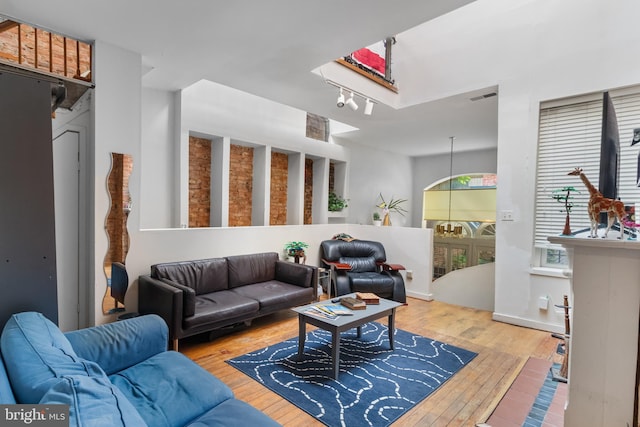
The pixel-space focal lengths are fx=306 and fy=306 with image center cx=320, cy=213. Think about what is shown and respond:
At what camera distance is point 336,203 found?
6391 mm

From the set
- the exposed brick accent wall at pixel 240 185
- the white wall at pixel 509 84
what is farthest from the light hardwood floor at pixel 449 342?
the exposed brick accent wall at pixel 240 185

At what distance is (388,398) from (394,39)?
4325 millimetres

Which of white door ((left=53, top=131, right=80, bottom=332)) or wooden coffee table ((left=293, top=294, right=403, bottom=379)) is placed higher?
white door ((left=53, top=131, right=80, bottom=332))

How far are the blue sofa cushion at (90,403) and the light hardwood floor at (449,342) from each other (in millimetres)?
1308

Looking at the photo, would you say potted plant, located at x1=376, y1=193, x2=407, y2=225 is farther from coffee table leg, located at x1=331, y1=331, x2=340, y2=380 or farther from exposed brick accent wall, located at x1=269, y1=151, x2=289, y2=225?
coffee table leg, located at x1=331, y1=331, x2=340, y2=380

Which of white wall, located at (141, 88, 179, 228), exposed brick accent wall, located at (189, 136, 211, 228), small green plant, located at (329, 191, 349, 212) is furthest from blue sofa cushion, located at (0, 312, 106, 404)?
small green plant, located at (329, 191, 349, 212)

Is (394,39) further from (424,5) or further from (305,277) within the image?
(305,277)

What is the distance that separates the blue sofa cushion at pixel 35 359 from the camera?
1.06m

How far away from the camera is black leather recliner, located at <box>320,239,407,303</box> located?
4.41 meters

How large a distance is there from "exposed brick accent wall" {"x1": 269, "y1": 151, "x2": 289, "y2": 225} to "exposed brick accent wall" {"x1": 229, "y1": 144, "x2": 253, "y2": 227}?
470 millimetres

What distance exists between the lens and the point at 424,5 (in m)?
2.31

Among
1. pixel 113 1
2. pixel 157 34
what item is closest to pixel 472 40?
pixel 157 34

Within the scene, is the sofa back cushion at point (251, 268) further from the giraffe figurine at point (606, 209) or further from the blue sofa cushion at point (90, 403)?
the giraffe figurine at point (606, 209)

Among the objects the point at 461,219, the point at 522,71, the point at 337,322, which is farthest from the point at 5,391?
the point at 461,219
